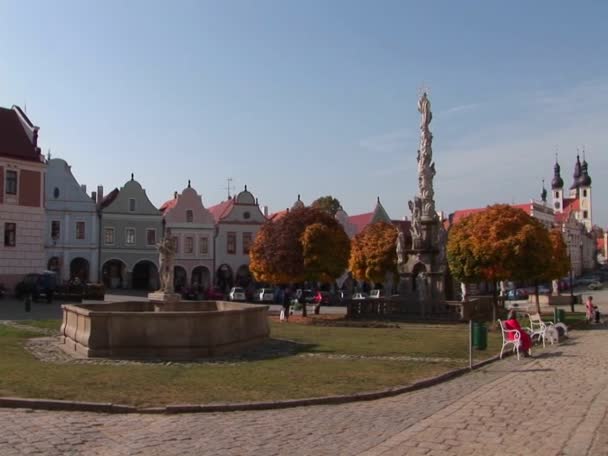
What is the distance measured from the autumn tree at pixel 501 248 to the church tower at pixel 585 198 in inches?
5122

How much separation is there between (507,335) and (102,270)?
45.8m

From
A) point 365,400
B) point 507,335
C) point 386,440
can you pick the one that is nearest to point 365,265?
point 507,335

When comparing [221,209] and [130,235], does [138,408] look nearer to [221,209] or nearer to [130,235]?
[130,235]

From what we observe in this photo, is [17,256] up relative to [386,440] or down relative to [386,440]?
up

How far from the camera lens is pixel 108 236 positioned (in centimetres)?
5847

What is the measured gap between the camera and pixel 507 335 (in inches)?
729

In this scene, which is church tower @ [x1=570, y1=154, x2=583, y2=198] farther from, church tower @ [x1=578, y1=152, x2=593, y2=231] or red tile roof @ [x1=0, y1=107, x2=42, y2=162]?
red tile roof @ [x1=0, y1=107, x2=42, y2=162]

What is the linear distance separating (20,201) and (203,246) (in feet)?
73.0

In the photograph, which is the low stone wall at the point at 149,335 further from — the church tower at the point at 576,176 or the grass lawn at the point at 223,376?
the church tower at the point at 576,176

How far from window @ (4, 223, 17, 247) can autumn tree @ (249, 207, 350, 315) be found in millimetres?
15838

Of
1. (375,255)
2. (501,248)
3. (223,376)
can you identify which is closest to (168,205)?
(375,255)

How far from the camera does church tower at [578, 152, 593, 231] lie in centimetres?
15175

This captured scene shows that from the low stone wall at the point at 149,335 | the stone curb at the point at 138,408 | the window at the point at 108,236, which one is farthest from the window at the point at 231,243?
the stone curb at the point at 138,408

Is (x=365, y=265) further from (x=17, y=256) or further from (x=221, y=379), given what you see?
(x=221, y=379)
